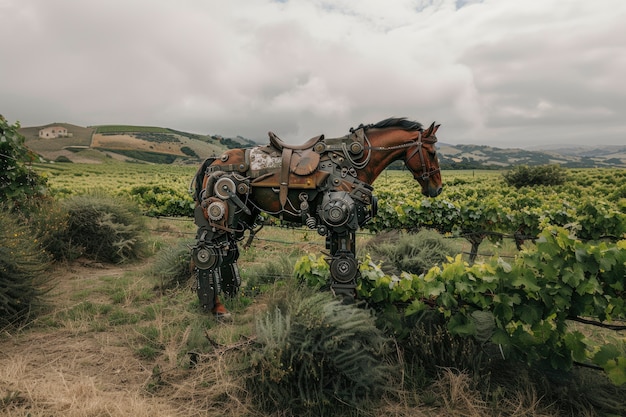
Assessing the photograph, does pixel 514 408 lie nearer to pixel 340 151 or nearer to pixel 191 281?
pixel 340 151

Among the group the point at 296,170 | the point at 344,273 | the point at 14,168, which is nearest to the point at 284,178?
the point at 296,170

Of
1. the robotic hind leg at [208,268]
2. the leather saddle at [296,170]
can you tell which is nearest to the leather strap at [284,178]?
the leather saddle at [296,170]

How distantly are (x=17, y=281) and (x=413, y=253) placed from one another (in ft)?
21.2

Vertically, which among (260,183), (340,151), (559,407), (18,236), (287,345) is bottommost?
(559,407)

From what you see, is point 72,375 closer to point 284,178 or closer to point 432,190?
point 284,178

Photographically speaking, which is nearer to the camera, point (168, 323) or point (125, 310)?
point (168, 323)

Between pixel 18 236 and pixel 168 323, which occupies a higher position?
pixel 18 236

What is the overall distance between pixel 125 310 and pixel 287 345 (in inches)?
154

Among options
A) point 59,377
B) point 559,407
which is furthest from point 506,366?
point 59,377

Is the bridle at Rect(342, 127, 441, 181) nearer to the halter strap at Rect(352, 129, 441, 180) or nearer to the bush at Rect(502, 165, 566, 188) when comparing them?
the halter strap at Rect(352, 129, 441, 180)

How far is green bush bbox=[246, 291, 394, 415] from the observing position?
3357 mm

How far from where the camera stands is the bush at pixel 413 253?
20.9ft

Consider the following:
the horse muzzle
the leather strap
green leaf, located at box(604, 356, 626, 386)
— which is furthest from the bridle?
green leaf, located at box(604, 356, 626, 386)

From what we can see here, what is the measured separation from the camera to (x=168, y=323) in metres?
5.32
